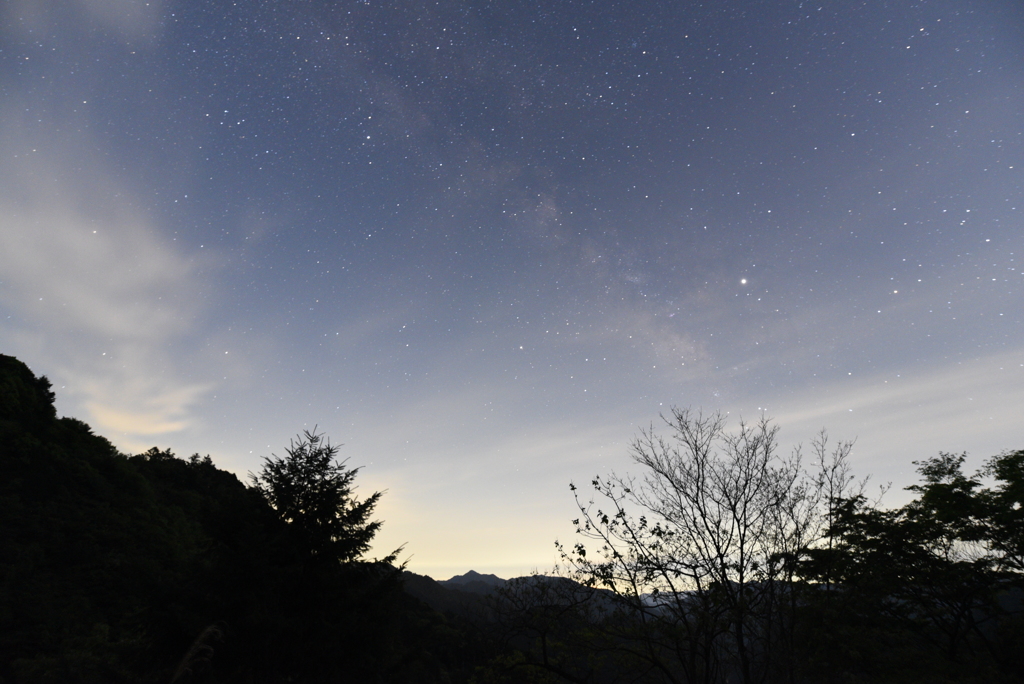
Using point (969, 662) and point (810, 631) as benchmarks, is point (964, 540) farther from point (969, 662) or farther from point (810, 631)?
point (810, 631)

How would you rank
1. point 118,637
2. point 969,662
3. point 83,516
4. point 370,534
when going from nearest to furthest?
point 370,534
point 118,637
point 969,662
point 83,516

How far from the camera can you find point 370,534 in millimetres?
16266

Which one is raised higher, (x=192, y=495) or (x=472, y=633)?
(x=192, y=495)

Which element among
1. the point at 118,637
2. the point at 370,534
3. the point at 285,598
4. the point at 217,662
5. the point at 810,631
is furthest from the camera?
the point at 810,631

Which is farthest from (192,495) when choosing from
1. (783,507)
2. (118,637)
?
(783,507)

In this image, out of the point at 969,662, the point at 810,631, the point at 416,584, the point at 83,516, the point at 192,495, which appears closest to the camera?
the point at 969,662

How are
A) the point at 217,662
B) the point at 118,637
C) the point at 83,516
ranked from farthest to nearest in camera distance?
the point at 83,516 < the point at 118,637 < the point at 217,662

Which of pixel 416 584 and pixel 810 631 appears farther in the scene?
pixel 416 584

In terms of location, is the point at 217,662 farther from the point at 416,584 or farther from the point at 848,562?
the point at 416,584

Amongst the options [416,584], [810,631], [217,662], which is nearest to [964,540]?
[810,631]

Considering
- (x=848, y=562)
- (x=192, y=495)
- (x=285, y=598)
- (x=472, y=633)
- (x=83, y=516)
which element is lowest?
(x=472, y=633)

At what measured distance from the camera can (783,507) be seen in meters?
17.0

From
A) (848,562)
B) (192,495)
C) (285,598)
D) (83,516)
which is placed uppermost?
(192,495)

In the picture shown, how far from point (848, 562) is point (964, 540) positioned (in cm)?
558
